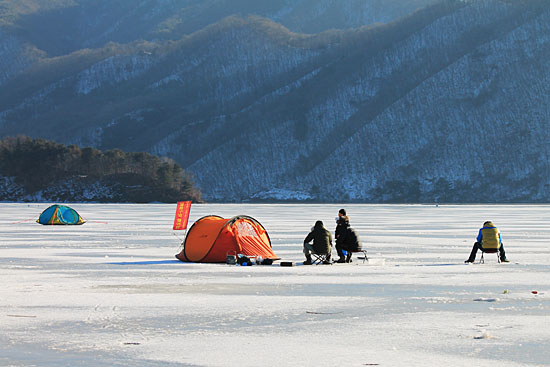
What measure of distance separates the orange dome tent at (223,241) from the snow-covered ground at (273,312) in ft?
2.43

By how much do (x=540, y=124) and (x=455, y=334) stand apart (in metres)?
188

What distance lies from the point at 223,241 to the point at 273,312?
10105mm

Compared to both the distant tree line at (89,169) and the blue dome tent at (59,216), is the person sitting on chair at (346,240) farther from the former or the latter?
the distant tree line at (89,169)

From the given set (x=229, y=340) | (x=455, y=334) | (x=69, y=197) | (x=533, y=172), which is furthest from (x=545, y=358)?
(x=533, y=172)

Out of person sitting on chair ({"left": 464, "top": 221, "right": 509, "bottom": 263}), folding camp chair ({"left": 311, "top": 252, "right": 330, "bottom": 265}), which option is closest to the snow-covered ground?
person sitting on chair ({"left": 464, "top": 221, "right": 509, "bottom": 263})

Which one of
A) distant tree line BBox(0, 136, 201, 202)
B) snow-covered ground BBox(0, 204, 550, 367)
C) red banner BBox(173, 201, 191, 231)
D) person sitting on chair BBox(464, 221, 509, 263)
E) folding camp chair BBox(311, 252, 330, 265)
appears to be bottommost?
snow-covered ground BBox(0, 204, 550, 367)

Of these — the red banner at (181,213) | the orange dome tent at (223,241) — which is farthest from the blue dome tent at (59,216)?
the orange dome tent at (223,241)

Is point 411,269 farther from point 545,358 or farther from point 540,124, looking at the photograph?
point 540,124

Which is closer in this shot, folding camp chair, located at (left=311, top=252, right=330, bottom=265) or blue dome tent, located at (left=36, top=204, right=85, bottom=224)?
folding camp chair, located at (left=311, top=252, right=330, bottom=265)

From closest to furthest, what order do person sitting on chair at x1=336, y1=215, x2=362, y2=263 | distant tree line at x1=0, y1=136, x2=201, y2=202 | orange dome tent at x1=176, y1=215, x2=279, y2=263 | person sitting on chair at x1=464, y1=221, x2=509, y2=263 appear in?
person sitting on chair at x1=464, y1=221, x2=509, y2=263 → person sitting on chair at x1=336, y1=215, x2=362, y2=263 → orange dome tent at x1=176, y1=215, x2=279, y2=263 → distant tree line at x1=0, y1=136, x2=201, y2=202

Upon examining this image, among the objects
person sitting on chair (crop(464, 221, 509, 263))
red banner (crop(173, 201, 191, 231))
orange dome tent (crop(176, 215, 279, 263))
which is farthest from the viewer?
red banner (crop(173, 201, 191, 231))

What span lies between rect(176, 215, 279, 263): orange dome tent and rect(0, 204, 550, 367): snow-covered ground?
2.43 ft

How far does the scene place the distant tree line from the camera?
158625mm

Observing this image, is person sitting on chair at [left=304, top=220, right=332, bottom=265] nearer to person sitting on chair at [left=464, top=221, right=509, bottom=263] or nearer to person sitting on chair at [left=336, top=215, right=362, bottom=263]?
person sitting on chair at [left=336, top=215, right=362, bottom=263]
